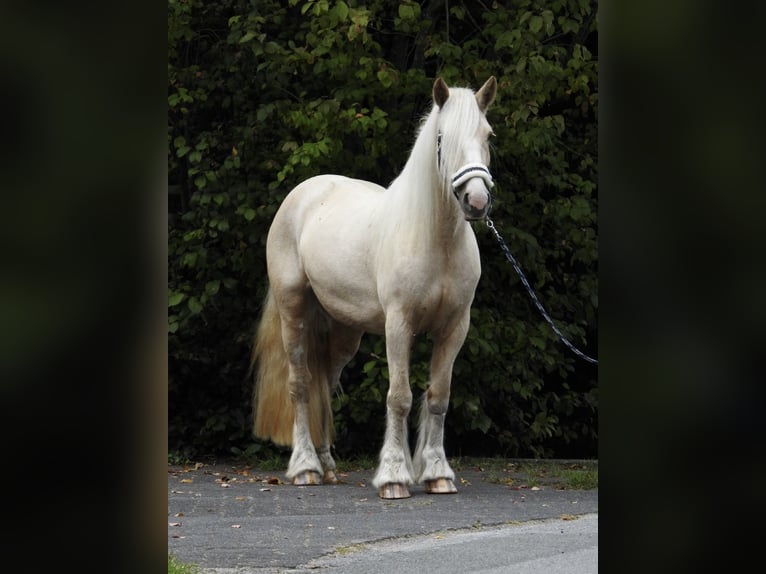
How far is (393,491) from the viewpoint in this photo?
22.1 feet

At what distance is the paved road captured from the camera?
4.62m

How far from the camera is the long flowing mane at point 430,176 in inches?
251

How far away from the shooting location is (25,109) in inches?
33.3

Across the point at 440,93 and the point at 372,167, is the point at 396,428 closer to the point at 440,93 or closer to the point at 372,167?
the point at 440,93

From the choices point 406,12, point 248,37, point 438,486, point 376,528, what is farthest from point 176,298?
point 376,528

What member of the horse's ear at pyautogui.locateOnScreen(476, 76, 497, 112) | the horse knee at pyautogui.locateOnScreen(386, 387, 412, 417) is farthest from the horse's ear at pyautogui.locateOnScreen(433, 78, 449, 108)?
the horse knee at pyautogui.locateOnScreen(386, 387, 412, 417)

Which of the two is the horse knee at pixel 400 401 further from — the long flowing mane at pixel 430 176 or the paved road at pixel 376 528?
the long flowing mane at pixel 430 176

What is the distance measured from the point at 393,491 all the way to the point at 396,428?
38 centimetres

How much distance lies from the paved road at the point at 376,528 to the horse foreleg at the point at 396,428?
0.12 meters

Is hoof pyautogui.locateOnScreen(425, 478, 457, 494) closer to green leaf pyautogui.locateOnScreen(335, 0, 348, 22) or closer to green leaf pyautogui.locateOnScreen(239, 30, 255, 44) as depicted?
green leaf pyautogui.locateOnScreen(335, 0, 348, 22)

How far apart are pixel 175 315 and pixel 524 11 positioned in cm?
353

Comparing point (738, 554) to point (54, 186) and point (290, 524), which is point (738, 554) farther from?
point (290, 524)

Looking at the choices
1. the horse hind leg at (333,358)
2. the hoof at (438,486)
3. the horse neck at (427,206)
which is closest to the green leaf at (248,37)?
the horse hind leg at (333,358)

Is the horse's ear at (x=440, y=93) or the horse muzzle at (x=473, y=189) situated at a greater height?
the horse's ear at (x=440, y=93)
